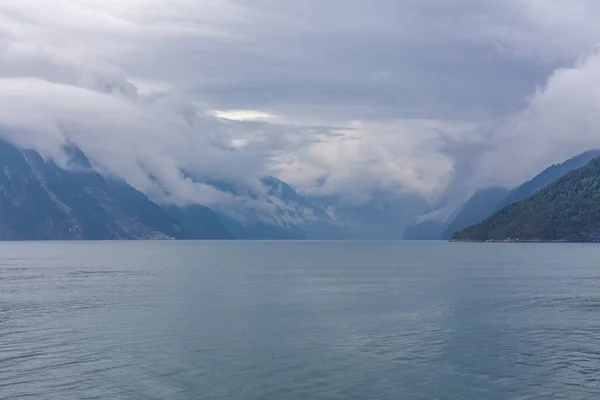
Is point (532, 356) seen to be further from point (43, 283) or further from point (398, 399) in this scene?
point (43, 283)

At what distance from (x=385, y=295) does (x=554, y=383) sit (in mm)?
76935

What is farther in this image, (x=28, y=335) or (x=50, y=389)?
(x=28, y=335)

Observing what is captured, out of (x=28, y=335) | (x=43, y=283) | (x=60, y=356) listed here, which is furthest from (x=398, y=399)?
(x=43, y=283)

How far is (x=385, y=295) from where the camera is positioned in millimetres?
136000

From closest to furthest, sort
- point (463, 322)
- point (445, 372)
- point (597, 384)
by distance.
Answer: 1. point (597, 384)
2. point (445, 372)
3. point (463, 322)

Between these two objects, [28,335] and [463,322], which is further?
[463,322]

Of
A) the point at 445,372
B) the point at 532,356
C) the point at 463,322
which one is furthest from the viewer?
the point at 463,322

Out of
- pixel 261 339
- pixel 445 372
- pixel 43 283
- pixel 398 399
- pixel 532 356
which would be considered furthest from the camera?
pixel 43 283

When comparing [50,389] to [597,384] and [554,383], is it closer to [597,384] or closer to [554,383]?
[554,383]

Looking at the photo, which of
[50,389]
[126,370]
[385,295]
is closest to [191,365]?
[126,370]

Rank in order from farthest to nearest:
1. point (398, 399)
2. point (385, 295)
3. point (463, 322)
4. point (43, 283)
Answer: point (43, 283)
point (385, 295)
point (463, 322)
point (398, 399)

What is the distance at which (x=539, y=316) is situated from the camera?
327 feet

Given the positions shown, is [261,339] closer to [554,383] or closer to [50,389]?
[50,389]

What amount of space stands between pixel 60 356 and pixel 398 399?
123 ft
